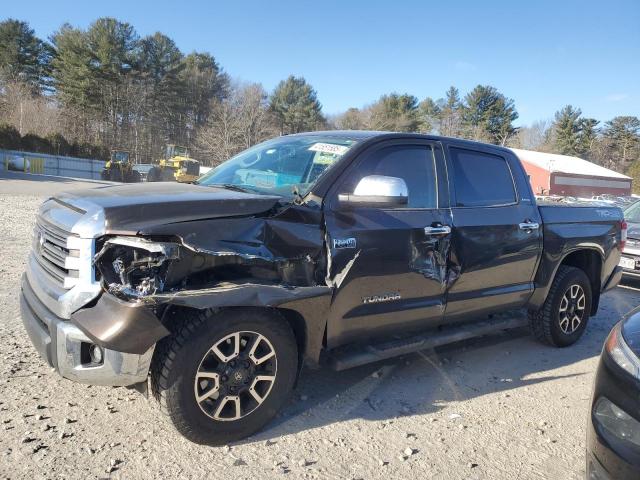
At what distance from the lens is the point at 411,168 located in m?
3.84

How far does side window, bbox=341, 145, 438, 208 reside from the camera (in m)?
3.61

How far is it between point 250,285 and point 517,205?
2.85 meters

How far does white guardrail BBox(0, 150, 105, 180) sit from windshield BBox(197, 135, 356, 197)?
40989 millimetres

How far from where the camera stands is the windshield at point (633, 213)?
9395 millimetres

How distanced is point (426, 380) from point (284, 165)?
2077 mm

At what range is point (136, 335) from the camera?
2523 millimetres

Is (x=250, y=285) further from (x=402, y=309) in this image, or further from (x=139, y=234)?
(x=402, y=309)

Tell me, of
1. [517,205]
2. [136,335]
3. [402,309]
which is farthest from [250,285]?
[517,205]

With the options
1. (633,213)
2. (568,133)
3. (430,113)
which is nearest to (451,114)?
(430,113)

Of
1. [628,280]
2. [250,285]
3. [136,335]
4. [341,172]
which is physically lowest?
[628,280]

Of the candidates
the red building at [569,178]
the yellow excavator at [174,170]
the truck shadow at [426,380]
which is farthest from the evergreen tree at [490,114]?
the truck shadow at [426,380]

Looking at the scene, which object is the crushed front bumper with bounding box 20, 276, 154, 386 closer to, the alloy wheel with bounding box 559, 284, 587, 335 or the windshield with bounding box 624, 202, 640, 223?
the alloy wheel with bounding box 559, 284, 587, 335

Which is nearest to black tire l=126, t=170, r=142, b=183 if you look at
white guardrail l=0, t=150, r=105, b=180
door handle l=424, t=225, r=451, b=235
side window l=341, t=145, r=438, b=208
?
white guardrail l=0, t=150, r=105, b=180

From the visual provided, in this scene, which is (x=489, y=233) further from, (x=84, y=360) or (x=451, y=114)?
(x=451, y=114)
